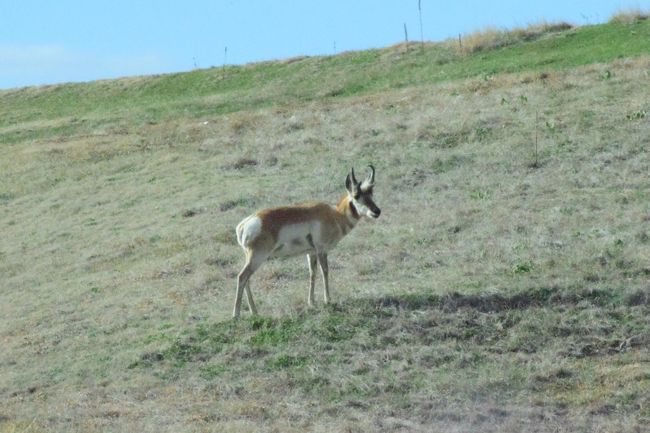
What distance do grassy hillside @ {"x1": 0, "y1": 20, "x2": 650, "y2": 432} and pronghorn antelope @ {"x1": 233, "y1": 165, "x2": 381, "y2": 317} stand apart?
641 mm

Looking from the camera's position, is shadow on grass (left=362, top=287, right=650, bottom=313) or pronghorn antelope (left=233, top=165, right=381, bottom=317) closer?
shadow on grass (left=362, top=287, right=650, bottom=313)

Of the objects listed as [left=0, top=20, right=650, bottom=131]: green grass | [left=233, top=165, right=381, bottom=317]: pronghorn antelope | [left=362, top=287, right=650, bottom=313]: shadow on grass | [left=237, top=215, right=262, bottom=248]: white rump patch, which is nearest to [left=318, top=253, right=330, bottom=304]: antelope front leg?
[left=233, top=165, right=381, bottom=317]: pronghorn antelope

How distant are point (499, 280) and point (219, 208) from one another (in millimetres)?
9202

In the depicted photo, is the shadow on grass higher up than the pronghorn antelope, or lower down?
lower down

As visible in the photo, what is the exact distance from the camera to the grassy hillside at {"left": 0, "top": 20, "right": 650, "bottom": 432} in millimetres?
13766

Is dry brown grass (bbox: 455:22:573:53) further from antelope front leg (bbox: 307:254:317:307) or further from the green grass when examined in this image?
antelope front leg (bbox: 307:254:317:307)

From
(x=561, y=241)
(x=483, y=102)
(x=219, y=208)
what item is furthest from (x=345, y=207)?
(x=483, y=102)

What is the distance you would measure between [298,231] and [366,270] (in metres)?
2.47

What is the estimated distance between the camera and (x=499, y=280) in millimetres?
17141

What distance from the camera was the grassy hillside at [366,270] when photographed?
1377 centimetres

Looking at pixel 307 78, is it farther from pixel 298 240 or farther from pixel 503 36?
pixel 298 240

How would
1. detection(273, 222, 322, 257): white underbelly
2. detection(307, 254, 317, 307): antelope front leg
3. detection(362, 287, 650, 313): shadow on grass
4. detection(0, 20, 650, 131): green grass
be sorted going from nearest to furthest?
detection(362, 287, 650, 313): shadow on grass
detection(273, 222, 322, 257): white underbelly
detection(307, 254, 317, 307): antelope front leg
detection(0, 20, 650, 131): green grass

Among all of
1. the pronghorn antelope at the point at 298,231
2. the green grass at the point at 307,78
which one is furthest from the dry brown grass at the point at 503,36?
the pronghorn antelope at the point at 298,231

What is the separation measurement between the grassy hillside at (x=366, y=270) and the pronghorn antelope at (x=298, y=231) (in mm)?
641
